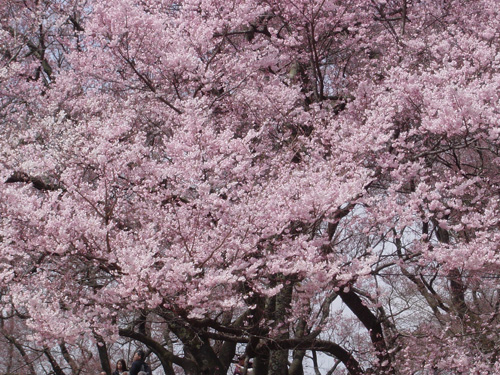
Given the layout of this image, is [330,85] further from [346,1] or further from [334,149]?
[334,149]

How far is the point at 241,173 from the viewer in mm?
7500

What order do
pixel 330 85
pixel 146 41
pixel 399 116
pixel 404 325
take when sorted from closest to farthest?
pixel 146 41, pixel 399 116, pixel 330 85, pixel 404 325

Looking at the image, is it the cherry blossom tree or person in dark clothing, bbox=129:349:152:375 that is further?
person in dark clothing, bbox=129:349:152:375

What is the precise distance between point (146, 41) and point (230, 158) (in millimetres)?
3255

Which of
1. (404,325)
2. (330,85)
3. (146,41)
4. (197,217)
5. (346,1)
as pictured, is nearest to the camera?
(197,217)

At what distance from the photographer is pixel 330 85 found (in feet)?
42.0

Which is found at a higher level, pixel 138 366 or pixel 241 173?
pixel 241 173

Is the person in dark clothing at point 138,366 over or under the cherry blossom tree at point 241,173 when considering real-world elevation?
under

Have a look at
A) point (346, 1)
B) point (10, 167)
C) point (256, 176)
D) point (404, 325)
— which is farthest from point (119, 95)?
point (404, 325)

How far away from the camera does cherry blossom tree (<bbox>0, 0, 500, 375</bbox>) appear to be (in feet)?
21.4

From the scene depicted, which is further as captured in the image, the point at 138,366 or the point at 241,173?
the point at 138,366

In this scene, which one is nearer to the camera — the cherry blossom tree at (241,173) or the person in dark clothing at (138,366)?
the cherry blossom tree at (241,173)

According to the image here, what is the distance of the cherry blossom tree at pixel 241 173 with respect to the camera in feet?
21.4

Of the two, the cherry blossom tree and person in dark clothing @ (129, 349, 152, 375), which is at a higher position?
the cherry blossom tree
